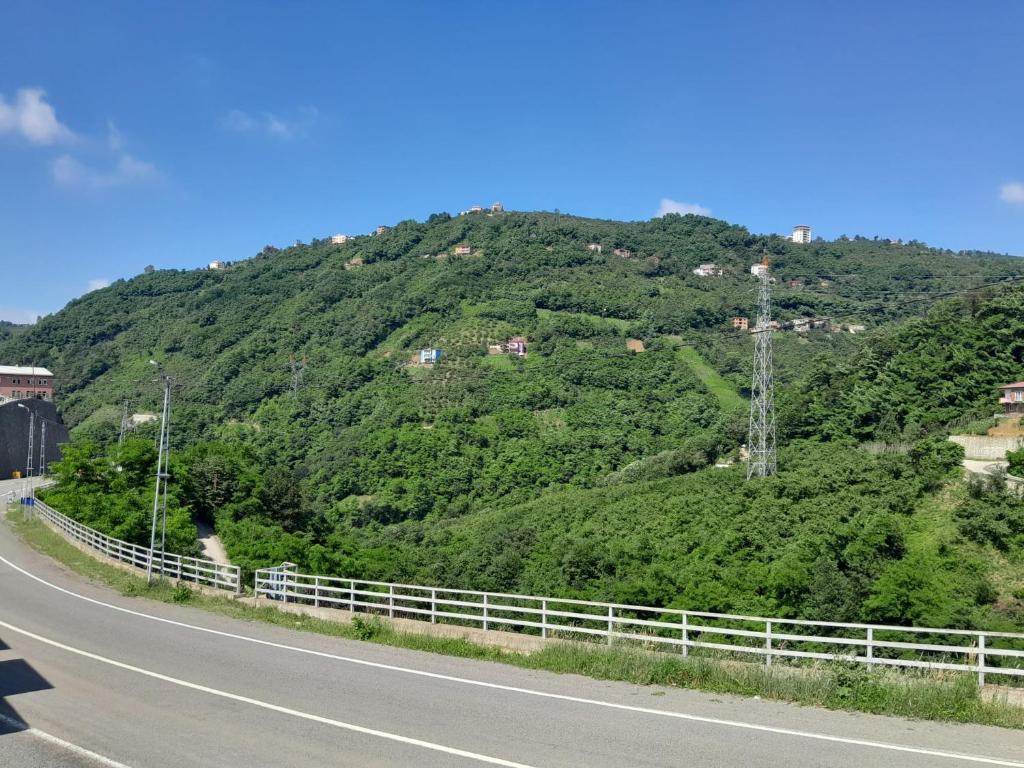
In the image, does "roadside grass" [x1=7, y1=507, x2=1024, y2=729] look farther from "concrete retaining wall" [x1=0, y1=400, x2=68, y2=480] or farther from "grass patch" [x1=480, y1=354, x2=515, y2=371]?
"grass patch" [x1=480, y1=354, x2=515, y2=371]

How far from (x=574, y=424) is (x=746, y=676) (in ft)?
314

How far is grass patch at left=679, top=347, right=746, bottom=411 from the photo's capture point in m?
115

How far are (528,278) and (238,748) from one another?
16128 centimetres

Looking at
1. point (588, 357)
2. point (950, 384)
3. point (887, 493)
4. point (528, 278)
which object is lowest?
point (887, 493)

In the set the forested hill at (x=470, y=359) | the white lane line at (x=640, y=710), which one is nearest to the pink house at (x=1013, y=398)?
the forested hill at (x=470, y=359)

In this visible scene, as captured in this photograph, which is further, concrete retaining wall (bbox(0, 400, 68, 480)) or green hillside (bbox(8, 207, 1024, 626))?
concrete retaining wall (bbox(0, 400, 68, 480))

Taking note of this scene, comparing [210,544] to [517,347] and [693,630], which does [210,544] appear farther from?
[517,347]

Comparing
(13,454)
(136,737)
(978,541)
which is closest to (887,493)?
(978,541)

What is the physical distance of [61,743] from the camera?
9.06m

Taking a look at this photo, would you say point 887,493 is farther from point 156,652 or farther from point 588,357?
point 588,357

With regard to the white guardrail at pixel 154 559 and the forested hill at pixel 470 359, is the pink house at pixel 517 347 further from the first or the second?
the white guardrail at pixel 154 559

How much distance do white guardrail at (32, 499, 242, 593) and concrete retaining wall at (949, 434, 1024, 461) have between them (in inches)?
1641

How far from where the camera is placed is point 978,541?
119 feet

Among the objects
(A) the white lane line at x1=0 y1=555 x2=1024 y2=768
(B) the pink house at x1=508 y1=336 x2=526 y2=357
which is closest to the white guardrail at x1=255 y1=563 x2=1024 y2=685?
(A) the white lane line at x1=0 y1=555 x2=1024 y2=768
